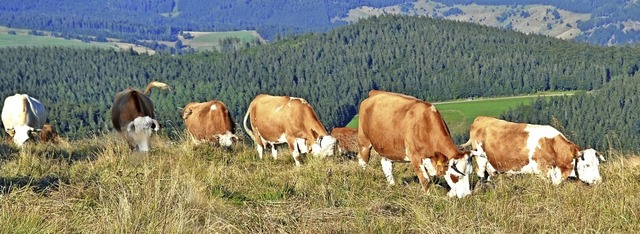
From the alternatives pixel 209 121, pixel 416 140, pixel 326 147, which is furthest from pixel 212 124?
pixel 416 140

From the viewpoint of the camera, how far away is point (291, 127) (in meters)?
17.5

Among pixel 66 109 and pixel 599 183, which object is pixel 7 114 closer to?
pixel 599 183

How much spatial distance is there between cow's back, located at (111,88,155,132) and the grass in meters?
4.26

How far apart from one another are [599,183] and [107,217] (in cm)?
835

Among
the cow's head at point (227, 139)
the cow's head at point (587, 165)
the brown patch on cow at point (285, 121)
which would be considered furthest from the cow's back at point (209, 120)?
the cow's head at point (587, 165)

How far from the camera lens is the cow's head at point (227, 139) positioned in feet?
64.5

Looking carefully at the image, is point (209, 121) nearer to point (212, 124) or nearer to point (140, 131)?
point (212, 124)

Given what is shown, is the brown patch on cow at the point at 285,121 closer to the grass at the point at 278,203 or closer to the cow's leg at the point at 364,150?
the cow's leg at the point at 364,150

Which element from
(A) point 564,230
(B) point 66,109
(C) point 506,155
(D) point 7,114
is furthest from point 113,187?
(B) point 66,109

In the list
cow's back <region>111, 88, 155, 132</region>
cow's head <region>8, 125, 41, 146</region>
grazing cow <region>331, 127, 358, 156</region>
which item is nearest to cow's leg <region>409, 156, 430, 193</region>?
cow's back <region>111, 88, 155, 132</region>

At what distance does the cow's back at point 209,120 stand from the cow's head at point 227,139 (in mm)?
180

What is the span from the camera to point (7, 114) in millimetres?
21703

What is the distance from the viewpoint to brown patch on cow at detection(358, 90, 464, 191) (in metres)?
12.0

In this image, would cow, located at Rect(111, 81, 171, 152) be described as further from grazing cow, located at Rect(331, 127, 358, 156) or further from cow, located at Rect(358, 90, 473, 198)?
grazing cow, located at Rect(331, 127, 358, 156)
